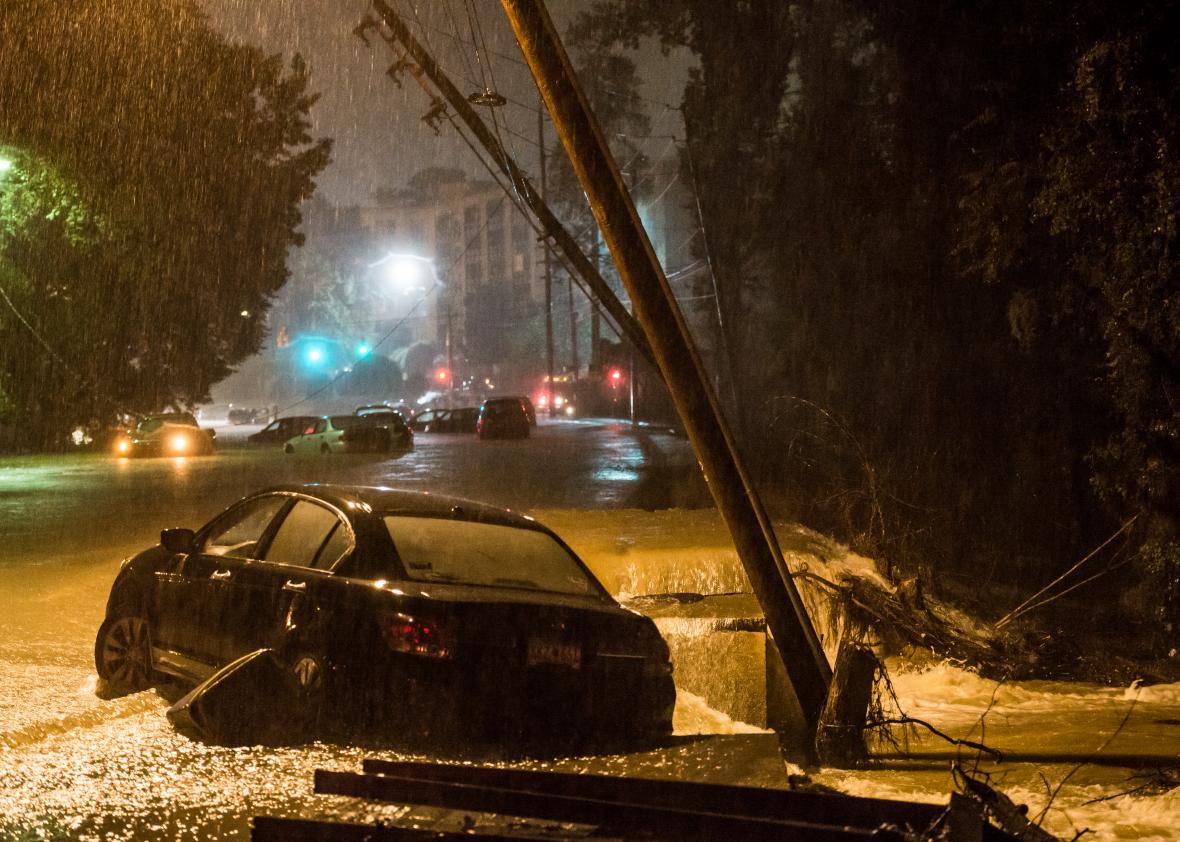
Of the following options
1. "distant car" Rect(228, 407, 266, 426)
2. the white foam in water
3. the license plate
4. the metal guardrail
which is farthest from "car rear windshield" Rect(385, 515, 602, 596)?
"distant car" Rect(228, 407, 266, 426)

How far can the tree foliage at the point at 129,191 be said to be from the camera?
70.7 feet

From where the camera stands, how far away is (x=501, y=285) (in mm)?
106500

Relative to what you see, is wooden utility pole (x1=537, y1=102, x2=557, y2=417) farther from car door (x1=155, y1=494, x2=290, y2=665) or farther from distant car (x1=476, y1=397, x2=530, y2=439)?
car door (x1=155, y1=494, x2=290, y2=665)

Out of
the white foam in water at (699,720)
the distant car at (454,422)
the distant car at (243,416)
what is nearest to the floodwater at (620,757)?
the white foam in water at (699,720)

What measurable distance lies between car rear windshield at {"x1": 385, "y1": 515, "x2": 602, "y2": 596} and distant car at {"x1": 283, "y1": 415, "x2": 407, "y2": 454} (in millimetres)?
33211

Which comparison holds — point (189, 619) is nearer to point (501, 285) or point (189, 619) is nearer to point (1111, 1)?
point (1111, 1)

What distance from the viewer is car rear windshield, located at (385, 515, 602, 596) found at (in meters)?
5.91

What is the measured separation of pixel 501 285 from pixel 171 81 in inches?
3205

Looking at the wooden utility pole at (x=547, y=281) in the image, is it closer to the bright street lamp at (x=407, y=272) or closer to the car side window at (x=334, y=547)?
the car side window at (x=334, y=547)

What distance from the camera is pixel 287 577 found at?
596 centimetres

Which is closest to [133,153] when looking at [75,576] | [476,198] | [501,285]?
[75,576]

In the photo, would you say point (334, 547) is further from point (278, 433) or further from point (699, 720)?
point (278, 433)

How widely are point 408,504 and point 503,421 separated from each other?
1612 inches

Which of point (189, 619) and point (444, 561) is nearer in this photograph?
point (444, 561)
